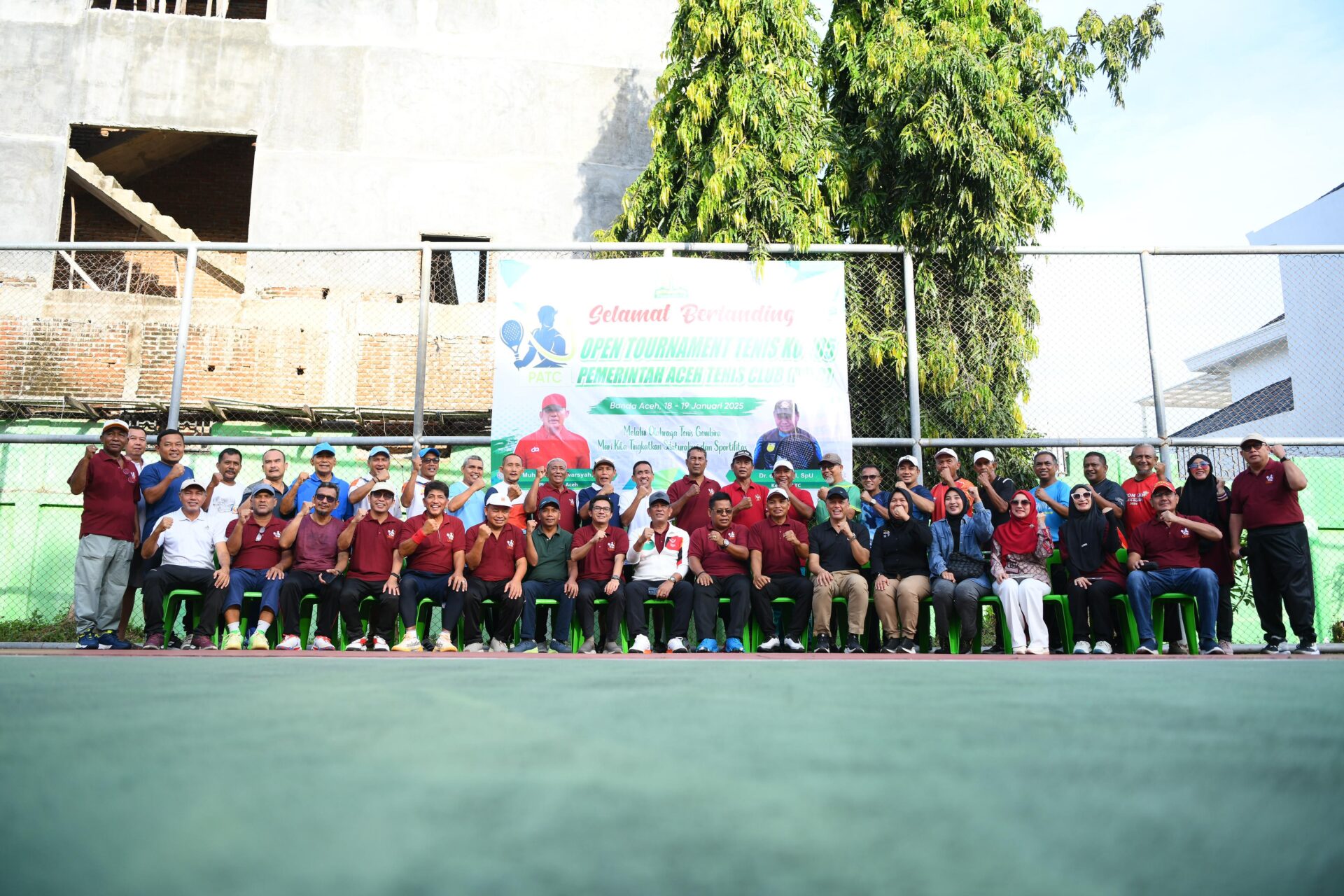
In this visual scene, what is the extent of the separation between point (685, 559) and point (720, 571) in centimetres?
28

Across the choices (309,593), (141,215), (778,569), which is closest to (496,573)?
(309,593)

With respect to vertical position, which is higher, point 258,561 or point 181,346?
point 181,346

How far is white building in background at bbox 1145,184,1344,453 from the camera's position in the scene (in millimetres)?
9648

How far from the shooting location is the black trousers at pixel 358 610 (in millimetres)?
7012

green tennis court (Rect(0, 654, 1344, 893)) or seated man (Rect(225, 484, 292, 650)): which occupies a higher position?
seated man (Rect(225, 484, 292, 650))

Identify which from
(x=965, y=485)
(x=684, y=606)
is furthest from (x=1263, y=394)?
(x=684, y=606)

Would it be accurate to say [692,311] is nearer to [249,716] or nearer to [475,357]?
[475,357]

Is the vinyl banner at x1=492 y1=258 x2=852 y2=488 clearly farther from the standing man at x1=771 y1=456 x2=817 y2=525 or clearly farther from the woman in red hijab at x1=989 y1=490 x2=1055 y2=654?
the woman in red hijab at x1=989 y1=490 x2=1055 y2=654

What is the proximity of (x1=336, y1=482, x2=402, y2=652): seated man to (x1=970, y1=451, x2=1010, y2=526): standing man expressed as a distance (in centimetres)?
440

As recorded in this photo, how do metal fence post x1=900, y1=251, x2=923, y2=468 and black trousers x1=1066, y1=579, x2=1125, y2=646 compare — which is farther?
metal fence post x1=900, y1=251, x2=923, y2=468

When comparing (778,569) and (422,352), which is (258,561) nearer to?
(422,352)

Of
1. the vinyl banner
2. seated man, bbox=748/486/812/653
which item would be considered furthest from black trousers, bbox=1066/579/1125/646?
the vinyl banner

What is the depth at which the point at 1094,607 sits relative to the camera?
276 inches

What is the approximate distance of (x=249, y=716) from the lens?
1722mm
